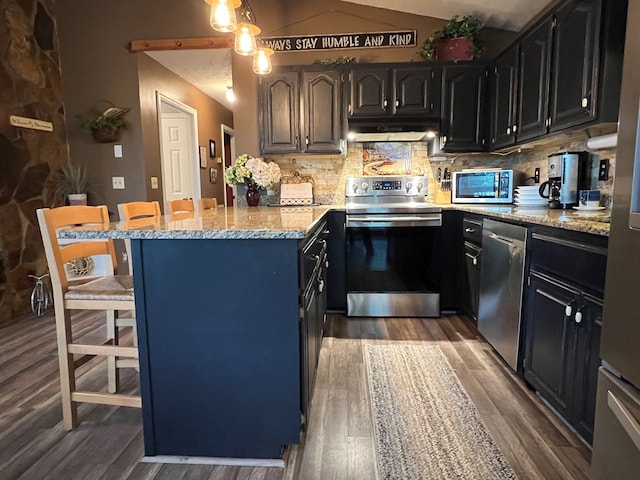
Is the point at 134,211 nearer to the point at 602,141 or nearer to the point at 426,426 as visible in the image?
the point at 426,426

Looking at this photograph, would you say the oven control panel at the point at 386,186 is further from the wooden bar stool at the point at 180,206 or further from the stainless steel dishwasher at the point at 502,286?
the wooden bar stool at the point at 180,206

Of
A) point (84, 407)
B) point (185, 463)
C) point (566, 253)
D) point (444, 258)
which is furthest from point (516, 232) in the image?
point (84, 407)

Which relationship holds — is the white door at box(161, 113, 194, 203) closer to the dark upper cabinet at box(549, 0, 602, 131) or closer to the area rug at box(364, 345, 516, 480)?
the area rug at box(364, 345, 516, 480)

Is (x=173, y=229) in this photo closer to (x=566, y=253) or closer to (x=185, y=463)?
(x=185, y=463)

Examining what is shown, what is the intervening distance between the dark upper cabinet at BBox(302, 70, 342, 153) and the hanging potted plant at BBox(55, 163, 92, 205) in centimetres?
218

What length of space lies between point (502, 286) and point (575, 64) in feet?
4.15

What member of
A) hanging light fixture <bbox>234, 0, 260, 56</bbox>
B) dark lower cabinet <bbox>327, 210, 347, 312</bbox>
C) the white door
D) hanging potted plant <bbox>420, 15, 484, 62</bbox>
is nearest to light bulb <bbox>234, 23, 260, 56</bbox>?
hanging light fixture <bbox>234, 0, 260, 56</bbox>

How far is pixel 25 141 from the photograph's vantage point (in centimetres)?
320

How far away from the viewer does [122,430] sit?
65.9 inches

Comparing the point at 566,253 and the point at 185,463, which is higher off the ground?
the point at 566,253

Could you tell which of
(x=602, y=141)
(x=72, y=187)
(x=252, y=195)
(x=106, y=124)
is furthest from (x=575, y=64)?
(x=72, y=187)

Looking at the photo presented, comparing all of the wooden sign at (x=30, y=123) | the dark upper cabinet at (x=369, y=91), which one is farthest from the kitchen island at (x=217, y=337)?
the wooden sign at (x=30, y=123)

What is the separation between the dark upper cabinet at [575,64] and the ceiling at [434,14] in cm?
89

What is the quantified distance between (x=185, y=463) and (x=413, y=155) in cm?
301
